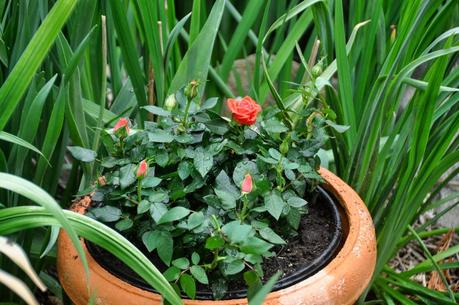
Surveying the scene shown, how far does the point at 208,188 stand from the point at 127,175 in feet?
0.41

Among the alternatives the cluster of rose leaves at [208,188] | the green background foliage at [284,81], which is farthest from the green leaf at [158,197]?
the green background foliage at [284,81]

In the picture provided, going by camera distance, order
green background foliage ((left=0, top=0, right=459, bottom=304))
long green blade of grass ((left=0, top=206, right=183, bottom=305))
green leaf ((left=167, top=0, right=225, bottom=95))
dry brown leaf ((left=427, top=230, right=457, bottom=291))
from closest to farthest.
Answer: long green blade of grass ((left=0, top=206, right=183, bottom=305))
green background foliage ((left=0, top=0, right=459, bottom=304))
green leaf ((left=167, top=0, right=225, bottom=95))
dry brown leaf ((left=427, top=230, right=457, bottom=291))

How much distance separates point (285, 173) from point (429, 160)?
0.29 metres

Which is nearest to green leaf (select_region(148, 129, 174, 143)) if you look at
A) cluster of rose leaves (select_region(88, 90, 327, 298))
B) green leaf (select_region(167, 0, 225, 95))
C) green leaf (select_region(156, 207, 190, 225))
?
cluster of rose leaves (select_region(88, 90, 327, 298))

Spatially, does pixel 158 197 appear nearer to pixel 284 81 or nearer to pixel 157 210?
pixel 157 210

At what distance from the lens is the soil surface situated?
0.93 meters

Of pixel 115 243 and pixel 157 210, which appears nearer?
pixel 115 243

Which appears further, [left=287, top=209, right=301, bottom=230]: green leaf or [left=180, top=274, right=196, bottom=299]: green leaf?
[left=287, top=209, right=301, bottom=230]: green leaf

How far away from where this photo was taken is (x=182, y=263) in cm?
89

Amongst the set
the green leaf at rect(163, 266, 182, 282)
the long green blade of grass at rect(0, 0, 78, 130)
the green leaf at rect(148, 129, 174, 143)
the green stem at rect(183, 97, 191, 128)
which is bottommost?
the green leaf at rect(163, 266, 182, 282)

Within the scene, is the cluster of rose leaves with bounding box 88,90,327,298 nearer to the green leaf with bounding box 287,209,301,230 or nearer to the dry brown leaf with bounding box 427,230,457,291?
the green leaf with bounding box 287,209,301,230

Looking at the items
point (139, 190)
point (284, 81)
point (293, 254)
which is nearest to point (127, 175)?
point (139, 190)

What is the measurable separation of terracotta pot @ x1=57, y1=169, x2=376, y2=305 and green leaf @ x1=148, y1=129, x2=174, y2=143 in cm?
19

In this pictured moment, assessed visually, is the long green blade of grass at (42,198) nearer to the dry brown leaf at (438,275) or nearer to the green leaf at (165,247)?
the green leaf at (165,247)
